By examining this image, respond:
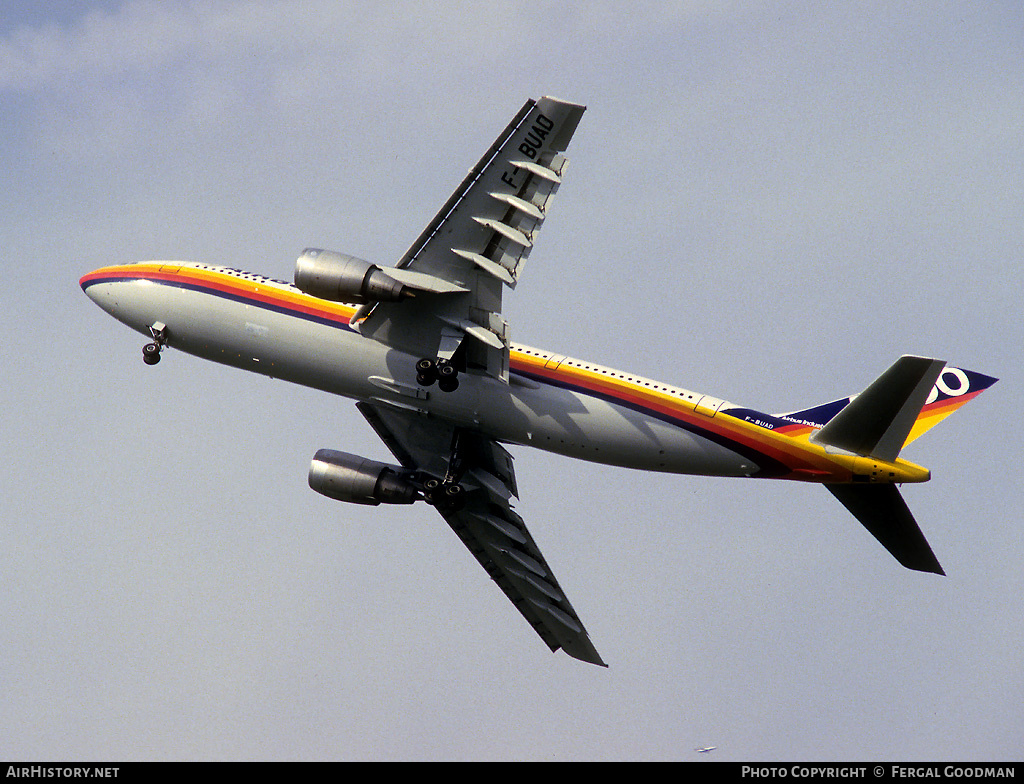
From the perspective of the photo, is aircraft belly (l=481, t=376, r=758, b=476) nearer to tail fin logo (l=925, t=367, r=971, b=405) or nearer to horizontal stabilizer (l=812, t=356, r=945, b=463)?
horizontal stabilizer (l=812, t=356, r=945, b=463)

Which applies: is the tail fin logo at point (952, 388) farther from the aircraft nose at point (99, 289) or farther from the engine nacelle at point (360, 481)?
the aircraft nose at point (99, 289)

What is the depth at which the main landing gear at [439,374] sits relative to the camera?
3781cm

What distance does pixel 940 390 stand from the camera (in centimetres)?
3881

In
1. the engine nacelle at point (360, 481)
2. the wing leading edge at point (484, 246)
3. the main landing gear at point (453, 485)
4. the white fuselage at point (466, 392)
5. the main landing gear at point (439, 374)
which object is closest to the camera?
the wing leading edge at point (484, 246)

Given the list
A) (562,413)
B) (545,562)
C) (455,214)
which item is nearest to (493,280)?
(455,214)

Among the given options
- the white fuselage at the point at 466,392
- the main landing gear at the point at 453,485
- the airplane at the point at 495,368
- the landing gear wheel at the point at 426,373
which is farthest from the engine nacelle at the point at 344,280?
the main landing gear at the point at 453,485

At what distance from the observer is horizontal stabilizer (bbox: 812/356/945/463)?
1350 inches

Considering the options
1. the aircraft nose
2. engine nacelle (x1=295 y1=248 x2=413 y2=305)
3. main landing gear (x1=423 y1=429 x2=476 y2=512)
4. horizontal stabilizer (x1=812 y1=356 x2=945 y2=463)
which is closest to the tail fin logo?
horizontal stabilizer (x1=812 y1=356 x2=945 y2=463)

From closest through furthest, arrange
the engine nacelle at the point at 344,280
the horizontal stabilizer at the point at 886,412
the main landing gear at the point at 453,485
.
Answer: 1. the horizontal stabilizer at the point at 886,412
2. the engine nacelle at the point at 344,280
3. the main landing gear at the point at 453,485

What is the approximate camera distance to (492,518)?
153 ft

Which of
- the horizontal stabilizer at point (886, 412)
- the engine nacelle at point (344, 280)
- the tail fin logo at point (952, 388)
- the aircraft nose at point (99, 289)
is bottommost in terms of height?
the horizontal stabilizer at point (886, 412)

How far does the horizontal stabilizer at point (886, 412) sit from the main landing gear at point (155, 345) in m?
22.0

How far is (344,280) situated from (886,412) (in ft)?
54.0

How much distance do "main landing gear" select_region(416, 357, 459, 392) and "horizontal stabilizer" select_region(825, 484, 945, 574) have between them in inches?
477
